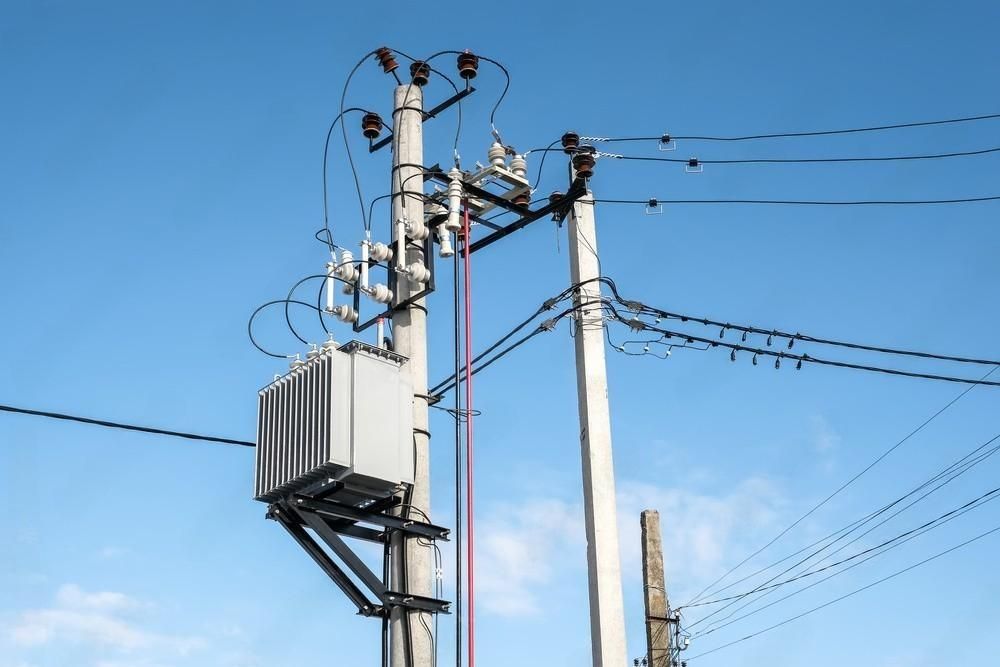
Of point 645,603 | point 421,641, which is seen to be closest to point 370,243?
point 421,641

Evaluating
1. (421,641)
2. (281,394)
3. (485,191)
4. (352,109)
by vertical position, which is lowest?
(421,641)

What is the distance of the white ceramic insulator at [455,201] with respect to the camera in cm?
1130

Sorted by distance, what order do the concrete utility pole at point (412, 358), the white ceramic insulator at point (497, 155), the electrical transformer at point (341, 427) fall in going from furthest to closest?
the white ceramic insulator at point (497, 155) < the concrete utility pole at point (412, 358) < the electrical transformer at point (341, 427)

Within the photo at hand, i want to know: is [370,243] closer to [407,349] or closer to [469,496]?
[407,349]

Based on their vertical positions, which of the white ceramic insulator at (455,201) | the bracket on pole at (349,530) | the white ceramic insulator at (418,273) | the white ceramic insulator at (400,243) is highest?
the white ceramic insulator at (455,201)

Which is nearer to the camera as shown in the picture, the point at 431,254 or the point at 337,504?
the point at 337,504

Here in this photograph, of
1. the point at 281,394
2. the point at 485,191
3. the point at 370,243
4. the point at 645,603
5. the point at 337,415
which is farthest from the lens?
the point at 645,603

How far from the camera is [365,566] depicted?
9984 millimetres

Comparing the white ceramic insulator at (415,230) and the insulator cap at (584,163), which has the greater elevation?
the insulator cap at (584,163)

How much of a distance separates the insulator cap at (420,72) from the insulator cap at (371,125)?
618mm

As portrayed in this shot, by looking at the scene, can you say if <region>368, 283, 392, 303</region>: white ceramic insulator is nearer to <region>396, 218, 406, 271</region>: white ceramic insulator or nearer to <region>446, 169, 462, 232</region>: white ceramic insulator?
<region>396, 218, 406, 271</region>: white ceramic insulator

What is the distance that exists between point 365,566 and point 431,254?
309cm

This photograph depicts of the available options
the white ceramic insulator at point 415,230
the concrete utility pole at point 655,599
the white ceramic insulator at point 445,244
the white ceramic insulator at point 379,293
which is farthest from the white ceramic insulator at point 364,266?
the concrete utility pole at point 655,599

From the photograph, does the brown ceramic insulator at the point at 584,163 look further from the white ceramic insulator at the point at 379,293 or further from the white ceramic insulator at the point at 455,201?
the white ceramic insulator at the point at 379,293
